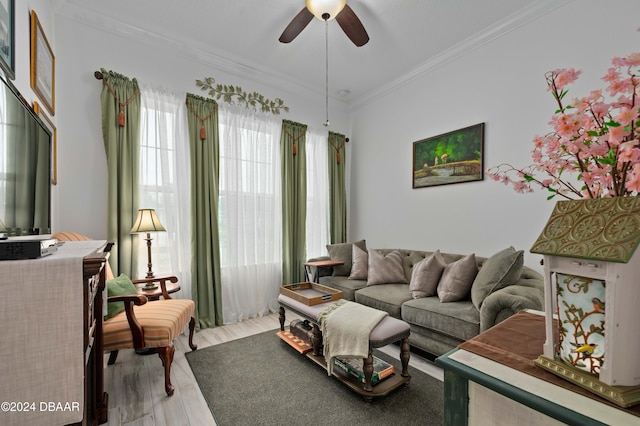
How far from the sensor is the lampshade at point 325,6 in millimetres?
2107

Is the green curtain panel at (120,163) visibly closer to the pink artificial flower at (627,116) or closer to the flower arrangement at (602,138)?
the flower arrangement at (602,138)

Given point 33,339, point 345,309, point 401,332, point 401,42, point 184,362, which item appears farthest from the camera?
point 401,42

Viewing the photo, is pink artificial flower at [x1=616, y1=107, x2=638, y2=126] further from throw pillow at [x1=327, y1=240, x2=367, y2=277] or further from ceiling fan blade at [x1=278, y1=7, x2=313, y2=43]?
throw pillow at [x1=327, y1=240, x2=367, y2=277]

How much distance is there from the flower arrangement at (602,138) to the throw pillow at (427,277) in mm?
2097

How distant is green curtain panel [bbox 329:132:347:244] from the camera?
4.20 metres

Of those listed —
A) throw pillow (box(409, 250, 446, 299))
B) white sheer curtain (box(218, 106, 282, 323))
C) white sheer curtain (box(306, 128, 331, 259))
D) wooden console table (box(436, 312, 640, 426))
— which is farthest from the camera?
white sheer curtain (box(306, 128, 331, 259))

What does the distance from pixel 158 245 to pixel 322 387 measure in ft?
6.78

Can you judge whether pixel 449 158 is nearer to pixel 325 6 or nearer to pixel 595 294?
pixel 325 6

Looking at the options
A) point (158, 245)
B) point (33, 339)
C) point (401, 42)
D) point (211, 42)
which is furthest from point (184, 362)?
point (401, 42)

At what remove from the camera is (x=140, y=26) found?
2768mm

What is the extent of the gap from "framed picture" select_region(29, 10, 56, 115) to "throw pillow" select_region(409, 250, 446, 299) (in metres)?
3.27

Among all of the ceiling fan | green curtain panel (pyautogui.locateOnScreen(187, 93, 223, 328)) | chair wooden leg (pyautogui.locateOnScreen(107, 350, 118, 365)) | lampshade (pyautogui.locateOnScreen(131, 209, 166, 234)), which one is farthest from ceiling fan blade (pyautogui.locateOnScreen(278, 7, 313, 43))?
chair wooden leg (pyautogui.locateOnScreen(107, 350, 118, 365))

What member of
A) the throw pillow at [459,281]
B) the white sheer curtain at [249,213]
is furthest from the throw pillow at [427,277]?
the white sheer curtain at [249,213]

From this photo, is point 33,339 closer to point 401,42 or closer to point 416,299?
point 416,299
